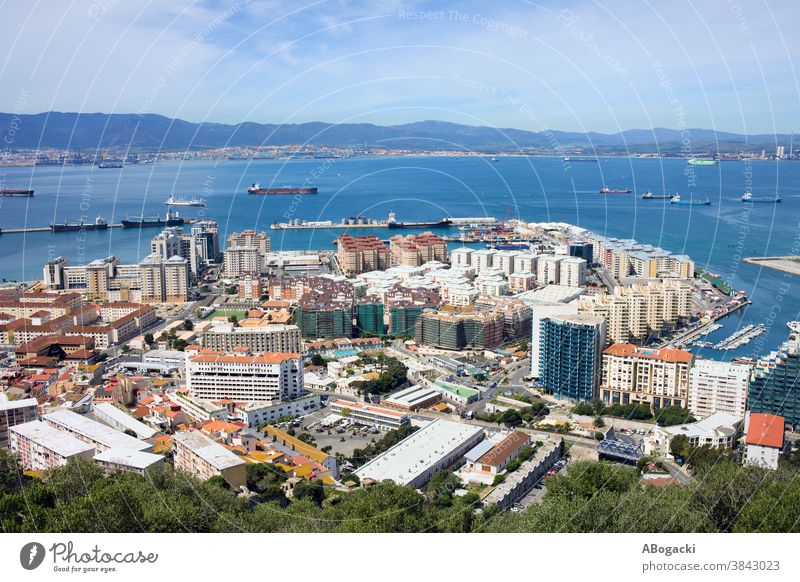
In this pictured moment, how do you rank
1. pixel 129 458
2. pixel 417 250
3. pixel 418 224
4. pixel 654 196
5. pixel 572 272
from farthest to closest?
pixel 654 196, pixel 418 224, pixel 417 250, pixel 572 272, pixel 129 458

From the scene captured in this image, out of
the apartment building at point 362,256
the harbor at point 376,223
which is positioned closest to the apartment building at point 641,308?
the apartment building at point 362,256

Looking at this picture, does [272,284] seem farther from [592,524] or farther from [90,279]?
[592,524]

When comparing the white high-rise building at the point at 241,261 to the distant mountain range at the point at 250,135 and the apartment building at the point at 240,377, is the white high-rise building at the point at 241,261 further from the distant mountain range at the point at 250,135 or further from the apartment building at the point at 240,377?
the apartment building at the point at 240,377

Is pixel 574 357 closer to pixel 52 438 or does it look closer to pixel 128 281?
pixel 52 438

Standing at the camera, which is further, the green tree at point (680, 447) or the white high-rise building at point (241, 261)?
the white high-rise building at point (241, 261)

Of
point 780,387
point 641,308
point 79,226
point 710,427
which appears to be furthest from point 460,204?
point 710,427

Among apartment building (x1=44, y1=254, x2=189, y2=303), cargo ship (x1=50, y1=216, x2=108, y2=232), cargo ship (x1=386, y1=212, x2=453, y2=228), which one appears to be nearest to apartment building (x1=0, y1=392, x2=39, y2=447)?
apartment building (x1=44, y1=254, x2=189, y2=303)
